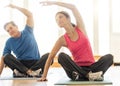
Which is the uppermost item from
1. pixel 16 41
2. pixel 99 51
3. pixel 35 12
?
pixel 35 12

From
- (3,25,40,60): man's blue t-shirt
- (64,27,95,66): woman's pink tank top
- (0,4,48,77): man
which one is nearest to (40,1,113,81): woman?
(64,27,95,66): woman's pink tank top

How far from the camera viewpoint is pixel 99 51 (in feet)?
25.5

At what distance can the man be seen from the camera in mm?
4441

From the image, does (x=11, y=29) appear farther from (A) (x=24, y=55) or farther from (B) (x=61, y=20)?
(B) (x=61, y=20)

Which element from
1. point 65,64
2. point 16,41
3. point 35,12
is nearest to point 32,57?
point 16,41

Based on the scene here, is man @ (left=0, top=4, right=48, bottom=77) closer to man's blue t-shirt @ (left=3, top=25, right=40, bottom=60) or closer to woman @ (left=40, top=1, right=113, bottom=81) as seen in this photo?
man's blue t-shirt @ (left=3, top=25, right=40, bottom=60)

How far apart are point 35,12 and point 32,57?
333 cm

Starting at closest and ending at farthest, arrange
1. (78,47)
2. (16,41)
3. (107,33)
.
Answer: (78,47), (16,41), (107,33)

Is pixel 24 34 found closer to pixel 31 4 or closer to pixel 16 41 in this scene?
pixel 16 41

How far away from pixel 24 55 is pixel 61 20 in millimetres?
1211

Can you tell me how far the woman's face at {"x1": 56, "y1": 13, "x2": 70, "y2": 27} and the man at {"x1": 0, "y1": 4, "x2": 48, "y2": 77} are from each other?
958 millimetres

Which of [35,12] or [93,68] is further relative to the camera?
[35,12]

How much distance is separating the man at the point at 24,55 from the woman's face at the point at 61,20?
0.96 m

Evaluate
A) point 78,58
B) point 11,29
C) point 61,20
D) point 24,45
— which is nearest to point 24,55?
point 24,45
